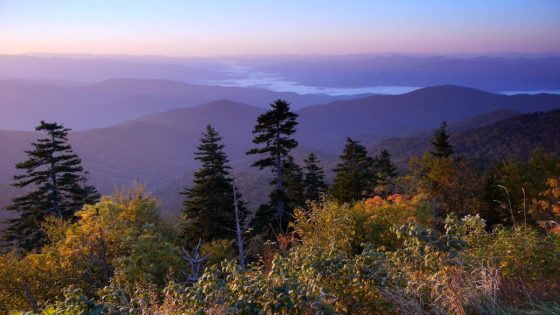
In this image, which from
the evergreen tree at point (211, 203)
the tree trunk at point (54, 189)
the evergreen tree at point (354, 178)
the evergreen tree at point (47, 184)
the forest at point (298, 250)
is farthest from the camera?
the evergreen tree at point (354, 178)

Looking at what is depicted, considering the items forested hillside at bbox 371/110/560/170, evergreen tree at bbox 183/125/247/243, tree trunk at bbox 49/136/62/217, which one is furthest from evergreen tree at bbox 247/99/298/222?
forested hillside at bbox 371/110/560/170

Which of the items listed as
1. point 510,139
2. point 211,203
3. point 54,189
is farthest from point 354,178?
point 510,139

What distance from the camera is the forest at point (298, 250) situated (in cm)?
581

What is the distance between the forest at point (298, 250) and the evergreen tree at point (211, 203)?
0.36 feet

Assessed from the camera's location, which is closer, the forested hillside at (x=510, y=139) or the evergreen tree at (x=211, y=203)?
the evergreen tree at (x=211, y=203)

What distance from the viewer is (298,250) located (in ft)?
24.4

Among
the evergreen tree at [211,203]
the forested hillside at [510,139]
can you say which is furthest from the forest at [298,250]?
the forested hillside at [510,139]

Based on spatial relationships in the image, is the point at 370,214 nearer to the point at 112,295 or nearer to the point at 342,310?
the point at 342,310

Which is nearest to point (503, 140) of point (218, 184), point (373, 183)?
point (373, 183)

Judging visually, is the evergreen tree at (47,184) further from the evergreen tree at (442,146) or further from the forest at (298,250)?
the evergreen tree at (442,146)

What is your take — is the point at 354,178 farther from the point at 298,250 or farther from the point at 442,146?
the point at 298,250

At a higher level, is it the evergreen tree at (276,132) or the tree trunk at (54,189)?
the evergreen tree at (276,132)

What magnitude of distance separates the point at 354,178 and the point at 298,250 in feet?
101

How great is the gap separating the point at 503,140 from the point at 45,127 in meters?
117
